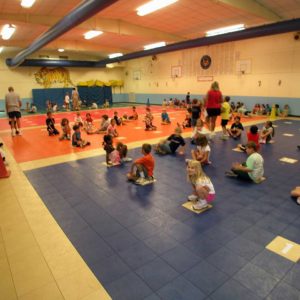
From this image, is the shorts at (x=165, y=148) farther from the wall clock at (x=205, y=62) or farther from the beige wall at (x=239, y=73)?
the wall clock at (x=205, y=62)

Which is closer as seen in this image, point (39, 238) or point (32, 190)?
point (39, 238)

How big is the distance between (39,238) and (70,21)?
24.8 ft

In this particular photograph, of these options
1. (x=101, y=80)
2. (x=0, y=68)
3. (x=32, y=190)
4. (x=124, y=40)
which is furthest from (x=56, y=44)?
(x=32, y=190)

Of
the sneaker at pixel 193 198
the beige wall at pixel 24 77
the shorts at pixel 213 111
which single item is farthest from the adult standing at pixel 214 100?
the beige wall at pixel 24 77

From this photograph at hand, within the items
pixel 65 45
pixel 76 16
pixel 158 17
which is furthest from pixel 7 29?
pixel 158 17

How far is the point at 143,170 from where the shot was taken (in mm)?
5008

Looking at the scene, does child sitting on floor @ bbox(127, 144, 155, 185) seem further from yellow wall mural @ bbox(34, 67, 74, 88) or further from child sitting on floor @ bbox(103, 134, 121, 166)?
yellow wall mural @ bbox(34, 67, 74, 88)

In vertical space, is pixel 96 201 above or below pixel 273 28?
below

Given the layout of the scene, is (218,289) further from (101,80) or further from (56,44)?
(101,80)

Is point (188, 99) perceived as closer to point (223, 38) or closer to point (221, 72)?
point (221, 72)

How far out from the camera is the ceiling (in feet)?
33.0

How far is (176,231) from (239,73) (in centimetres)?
1543

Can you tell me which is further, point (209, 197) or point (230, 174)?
point (230, 174)

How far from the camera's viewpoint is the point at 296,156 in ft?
21.3
